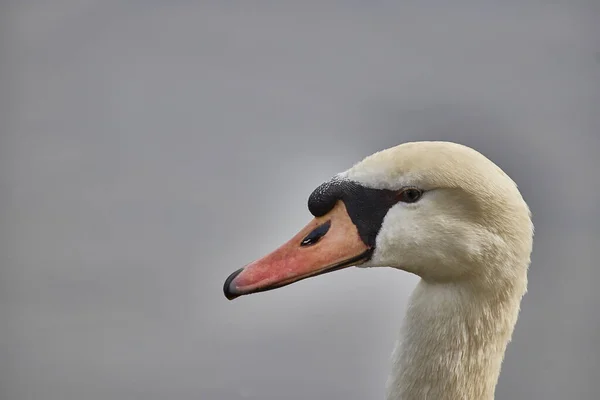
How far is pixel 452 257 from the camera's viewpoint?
1302 millimetres

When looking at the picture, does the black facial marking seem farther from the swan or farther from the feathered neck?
the feathered neck

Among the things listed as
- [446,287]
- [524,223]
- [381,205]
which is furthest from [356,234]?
[524,223]

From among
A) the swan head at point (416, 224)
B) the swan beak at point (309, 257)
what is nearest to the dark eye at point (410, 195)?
the swan head at point (416, 224)

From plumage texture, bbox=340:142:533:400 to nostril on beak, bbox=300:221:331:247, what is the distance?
0.10 meters

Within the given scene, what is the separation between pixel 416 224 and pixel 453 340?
22 cm

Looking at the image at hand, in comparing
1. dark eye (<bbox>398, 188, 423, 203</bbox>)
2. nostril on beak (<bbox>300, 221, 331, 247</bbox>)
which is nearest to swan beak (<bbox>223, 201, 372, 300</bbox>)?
nostril on beak (<bbox>300, 221, 331, 247</bbox>)

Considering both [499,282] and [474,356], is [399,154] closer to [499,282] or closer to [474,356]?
[499,282]

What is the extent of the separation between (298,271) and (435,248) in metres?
0.25

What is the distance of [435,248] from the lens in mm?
1310

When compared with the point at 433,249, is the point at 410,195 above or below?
above

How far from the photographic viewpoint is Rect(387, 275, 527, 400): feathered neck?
1332 millimetres

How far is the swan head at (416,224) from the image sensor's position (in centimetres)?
129

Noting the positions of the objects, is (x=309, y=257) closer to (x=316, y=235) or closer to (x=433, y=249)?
(x=316, y=235)

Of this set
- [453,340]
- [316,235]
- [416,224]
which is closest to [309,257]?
[316,235]
